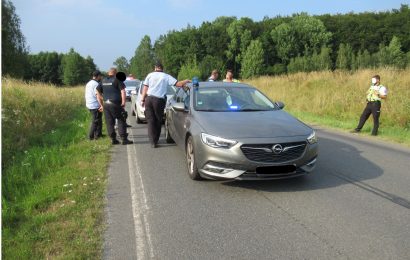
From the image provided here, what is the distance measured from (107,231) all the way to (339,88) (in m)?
18.0

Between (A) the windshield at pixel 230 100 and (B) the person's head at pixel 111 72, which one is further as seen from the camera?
(B) the person's head at pixel 111 72

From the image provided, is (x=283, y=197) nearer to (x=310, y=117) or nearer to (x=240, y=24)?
(x=310, y=117)

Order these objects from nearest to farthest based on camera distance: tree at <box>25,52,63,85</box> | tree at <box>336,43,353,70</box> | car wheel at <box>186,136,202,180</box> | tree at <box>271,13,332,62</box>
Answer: car wheel at <box>186,136,202,180</box>, tree at <box>336,43,353,70</box>, tree at <box>271,13,332,62</box>, tree at <box>25,52,63,85</box>

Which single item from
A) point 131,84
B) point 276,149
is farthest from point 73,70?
point 276,149

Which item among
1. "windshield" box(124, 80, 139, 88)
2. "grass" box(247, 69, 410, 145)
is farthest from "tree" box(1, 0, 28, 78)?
"grass" box(247, 69, 410, 145)

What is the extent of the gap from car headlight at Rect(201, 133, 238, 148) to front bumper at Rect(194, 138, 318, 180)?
5cm

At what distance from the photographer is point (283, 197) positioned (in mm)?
5773

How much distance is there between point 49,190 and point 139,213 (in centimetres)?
177

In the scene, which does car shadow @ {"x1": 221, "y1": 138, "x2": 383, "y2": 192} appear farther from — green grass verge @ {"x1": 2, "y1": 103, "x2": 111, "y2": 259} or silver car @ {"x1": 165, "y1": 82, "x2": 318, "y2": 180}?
green grass verge @ {"x1": 2, "y1": 103, "x2": 111, "y2": 259}

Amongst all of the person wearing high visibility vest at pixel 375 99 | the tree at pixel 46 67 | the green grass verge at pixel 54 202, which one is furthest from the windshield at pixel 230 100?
the tree at pixel 46 67

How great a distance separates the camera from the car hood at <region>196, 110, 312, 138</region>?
236 inches

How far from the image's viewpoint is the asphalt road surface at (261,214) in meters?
4.12

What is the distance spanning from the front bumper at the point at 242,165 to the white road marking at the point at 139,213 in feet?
3.37

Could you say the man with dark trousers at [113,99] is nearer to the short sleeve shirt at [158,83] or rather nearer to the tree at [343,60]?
the short sleeve shirt at [158,83]
